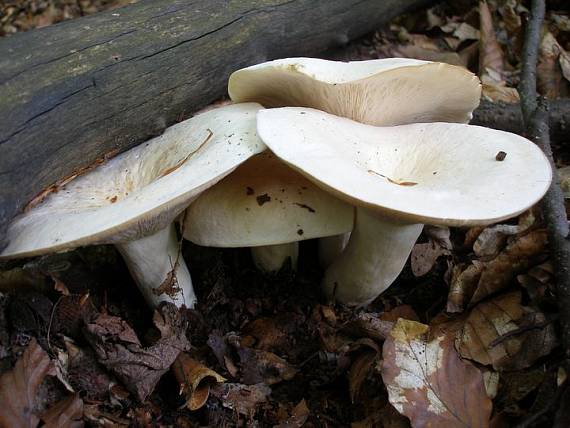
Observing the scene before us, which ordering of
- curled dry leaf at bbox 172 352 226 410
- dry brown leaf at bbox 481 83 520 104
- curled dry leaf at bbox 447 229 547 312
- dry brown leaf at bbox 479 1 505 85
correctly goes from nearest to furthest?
curled dry leaf at bbox 172 352 226 410 < curled dry leaf at bbox 447 229 547 312 < dry brown leaf at bbox 481 83 520 104 < dry brown leaf at bbox 479 1 505 85

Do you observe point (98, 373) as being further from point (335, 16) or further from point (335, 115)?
point (335, 16)

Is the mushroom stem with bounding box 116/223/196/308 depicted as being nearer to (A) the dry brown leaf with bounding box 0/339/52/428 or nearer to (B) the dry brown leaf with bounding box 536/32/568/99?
(A) the dry brown leaf with bounding box 0/339/52/428

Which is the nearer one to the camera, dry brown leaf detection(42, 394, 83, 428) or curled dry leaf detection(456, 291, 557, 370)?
dry brown leaf detection(42, 394, 83, 428)

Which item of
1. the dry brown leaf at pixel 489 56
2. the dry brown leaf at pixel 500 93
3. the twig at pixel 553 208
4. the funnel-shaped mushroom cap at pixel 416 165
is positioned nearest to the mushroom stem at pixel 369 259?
the funnel-shaped mushroom cap at pixel 416 165

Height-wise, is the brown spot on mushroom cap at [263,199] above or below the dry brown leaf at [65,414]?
above

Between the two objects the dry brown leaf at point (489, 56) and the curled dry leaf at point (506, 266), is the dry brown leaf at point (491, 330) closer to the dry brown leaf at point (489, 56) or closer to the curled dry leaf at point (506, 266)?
the curled dry leaf at point (506, 266)

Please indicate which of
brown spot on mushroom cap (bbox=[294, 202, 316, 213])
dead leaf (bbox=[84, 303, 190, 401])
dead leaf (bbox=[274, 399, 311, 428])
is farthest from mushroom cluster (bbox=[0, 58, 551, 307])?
dead leaf (bbox=[274, 399, 311, 428])

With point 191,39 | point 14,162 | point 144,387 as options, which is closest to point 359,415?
point 144,387
